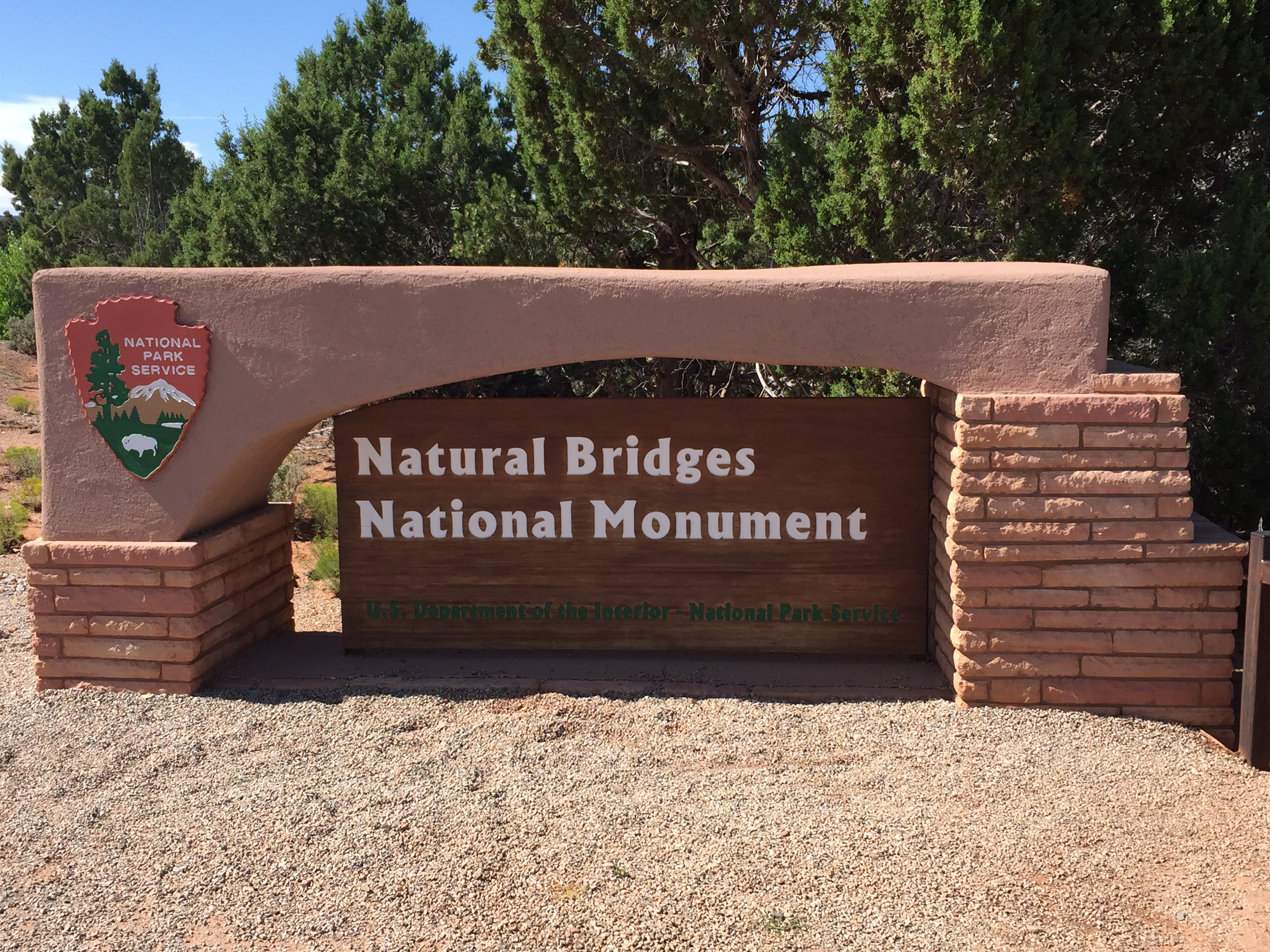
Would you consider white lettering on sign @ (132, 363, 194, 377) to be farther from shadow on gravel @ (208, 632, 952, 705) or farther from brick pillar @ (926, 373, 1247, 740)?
brick pillar @ (926, 373, 1247, 740)

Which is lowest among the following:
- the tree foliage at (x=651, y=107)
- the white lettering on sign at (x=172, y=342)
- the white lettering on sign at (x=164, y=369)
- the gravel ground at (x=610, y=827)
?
the gravel ground at (x=610, y=827)

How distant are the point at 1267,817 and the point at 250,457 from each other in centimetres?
548

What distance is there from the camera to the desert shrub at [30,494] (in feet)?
45.2

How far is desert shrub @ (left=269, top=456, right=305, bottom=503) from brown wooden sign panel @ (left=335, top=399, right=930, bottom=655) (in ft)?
25.8

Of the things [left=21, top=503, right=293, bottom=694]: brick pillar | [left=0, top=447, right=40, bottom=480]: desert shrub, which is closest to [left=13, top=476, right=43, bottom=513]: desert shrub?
[left=0, top=447, right=40, bottom=480]: desert shrub

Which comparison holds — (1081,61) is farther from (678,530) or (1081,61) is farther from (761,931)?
(761,931)

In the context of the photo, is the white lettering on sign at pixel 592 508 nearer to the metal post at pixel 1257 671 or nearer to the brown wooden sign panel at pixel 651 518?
the brown wooden sign panel at pixel 651 518

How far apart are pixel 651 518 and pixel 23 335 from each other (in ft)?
88.9

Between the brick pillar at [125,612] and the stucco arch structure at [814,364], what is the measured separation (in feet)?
0.04

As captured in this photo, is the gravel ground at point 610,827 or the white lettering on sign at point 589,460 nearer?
the gravel ground at point 610,827

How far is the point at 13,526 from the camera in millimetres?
12320

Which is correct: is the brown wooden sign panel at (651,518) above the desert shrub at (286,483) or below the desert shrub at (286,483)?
above

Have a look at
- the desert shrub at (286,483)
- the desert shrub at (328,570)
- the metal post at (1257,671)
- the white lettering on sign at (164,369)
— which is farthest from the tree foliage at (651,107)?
the metal post at (1257,671)

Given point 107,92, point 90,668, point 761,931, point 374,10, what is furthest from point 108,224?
point 761,931
